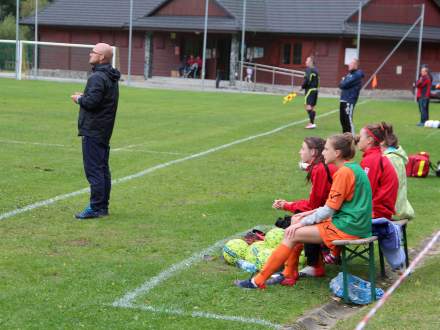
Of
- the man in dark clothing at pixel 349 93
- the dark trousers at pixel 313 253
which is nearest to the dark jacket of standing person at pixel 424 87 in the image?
the man in dark clothing at pixel 349 93

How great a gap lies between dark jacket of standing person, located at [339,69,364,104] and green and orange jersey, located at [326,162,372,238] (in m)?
13.2

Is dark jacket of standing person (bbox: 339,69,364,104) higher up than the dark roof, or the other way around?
the dark roof

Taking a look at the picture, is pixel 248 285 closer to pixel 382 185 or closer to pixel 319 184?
pixel 319 184

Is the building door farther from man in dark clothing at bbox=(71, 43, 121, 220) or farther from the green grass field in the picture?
man in dark clothing at bbox=(71, 43, 121, 220)

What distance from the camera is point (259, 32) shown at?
47469mm

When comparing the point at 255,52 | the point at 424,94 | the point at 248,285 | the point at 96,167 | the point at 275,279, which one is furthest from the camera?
the point at 255,52

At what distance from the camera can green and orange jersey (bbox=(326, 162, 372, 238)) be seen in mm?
6562

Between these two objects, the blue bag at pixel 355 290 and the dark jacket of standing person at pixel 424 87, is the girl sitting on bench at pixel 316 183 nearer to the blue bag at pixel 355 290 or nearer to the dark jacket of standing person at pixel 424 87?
the blue bag at pixel 355 290

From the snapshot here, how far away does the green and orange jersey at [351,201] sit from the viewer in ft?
21.5

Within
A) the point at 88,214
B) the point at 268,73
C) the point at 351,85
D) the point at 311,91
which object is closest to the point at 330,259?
the point at 88,214

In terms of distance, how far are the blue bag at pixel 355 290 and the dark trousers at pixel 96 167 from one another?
11.5 feet

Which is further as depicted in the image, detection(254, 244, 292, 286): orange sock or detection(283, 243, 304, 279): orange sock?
detection(283, 243, 304, 279): orange sock

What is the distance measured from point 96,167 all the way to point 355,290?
3.84 metres

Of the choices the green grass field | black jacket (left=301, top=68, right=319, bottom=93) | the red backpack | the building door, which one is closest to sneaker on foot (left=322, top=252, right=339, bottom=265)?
the green grass field
